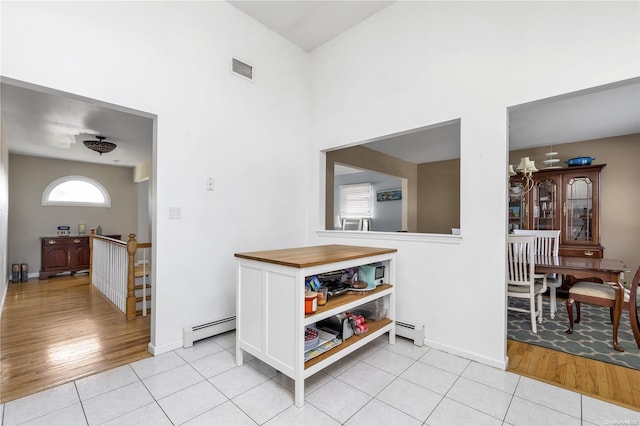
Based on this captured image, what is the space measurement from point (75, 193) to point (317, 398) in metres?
7.38

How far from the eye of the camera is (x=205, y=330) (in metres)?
2.61

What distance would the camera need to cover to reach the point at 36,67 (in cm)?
185

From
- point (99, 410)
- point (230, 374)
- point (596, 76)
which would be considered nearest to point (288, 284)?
point (230, 374)

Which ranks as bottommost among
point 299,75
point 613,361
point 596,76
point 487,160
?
point 613,361

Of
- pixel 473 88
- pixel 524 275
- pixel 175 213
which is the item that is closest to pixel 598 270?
pixel 524 275

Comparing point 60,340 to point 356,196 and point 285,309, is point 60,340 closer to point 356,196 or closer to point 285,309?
point 285,309

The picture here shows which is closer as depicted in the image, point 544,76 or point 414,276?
point 544,76

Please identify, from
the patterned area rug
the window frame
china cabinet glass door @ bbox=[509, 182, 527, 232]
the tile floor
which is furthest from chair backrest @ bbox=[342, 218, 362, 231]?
the tile floor

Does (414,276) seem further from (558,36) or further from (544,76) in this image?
(558,36)

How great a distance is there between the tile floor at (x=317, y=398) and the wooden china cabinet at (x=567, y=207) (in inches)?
148

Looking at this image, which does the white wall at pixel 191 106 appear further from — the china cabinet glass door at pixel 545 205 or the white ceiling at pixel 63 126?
the china cabinet glass door at pixel 545 205

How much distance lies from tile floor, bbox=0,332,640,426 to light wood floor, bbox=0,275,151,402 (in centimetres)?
19

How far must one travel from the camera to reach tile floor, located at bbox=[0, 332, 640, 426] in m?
1.60

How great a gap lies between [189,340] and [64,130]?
13.3 feet
